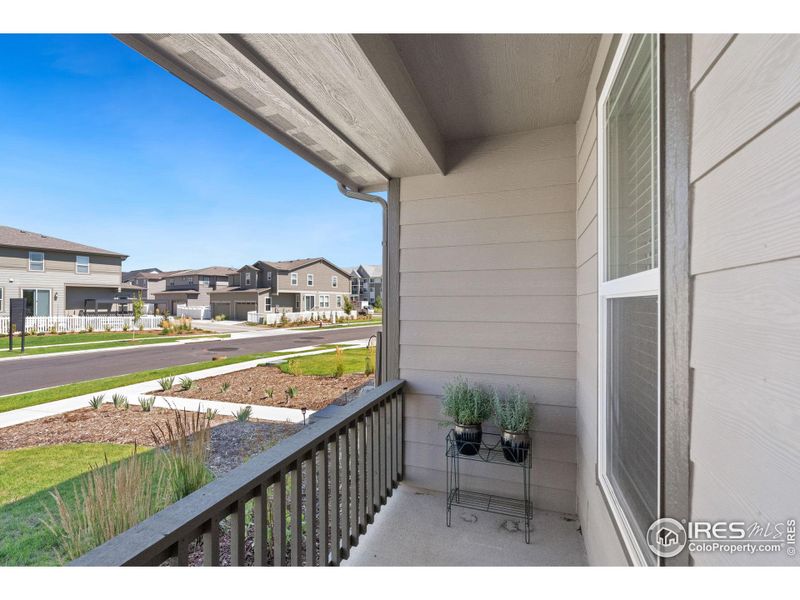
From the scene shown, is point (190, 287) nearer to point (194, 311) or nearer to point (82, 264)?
point (194, 311)

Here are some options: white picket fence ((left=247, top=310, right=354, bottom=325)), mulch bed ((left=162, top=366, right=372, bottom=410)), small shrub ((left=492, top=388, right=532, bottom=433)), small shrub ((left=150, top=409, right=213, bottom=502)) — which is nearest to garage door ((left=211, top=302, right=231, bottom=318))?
white picket fence ((left=247, top=310, right=354, bottom=325))

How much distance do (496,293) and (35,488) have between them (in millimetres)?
2707

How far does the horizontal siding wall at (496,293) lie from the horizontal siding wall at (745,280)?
4.99 ft

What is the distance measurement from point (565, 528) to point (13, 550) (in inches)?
104

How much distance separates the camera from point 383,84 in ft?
4.50

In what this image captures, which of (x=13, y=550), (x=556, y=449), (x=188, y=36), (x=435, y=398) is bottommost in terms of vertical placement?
(x=13, y=550)

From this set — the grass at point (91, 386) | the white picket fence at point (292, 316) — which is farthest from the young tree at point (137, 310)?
the white picket fence at point (292, 316)

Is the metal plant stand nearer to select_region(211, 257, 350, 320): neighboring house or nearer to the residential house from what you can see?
the residential house

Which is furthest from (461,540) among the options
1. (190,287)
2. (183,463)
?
(190,287)

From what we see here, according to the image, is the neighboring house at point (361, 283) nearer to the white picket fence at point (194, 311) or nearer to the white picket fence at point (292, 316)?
the white picket fence at point (292, 316)

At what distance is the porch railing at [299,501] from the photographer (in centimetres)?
80
